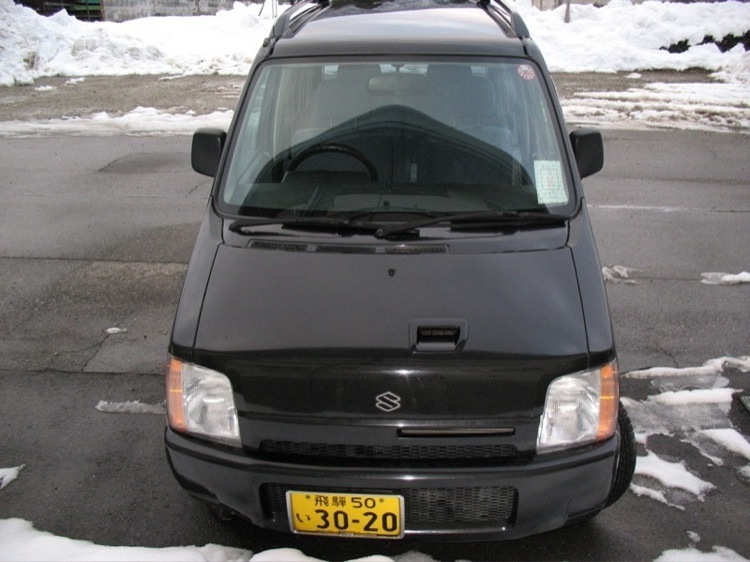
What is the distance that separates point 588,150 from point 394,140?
0.93 m

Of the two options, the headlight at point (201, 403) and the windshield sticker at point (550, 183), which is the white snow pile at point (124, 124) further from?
the headlight at point (201, 403)

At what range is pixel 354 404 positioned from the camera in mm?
2586

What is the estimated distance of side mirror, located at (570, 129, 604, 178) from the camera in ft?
12.1

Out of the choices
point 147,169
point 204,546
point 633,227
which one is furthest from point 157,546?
point 147,169

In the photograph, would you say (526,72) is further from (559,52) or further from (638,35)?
(638,35)

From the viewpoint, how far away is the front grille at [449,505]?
257 centimetres

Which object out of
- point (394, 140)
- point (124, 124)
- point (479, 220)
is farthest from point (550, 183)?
point (124, 124)

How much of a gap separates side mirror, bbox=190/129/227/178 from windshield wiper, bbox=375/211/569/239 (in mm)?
1105

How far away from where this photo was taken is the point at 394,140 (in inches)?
138

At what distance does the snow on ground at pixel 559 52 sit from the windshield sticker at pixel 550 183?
915cm

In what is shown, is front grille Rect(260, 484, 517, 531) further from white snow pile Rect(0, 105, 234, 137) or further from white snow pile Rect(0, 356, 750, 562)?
white snow pile Rect(0, 105, 234, 137)

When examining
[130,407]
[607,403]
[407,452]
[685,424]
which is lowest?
[130,407]

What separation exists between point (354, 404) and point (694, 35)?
60.1 ft

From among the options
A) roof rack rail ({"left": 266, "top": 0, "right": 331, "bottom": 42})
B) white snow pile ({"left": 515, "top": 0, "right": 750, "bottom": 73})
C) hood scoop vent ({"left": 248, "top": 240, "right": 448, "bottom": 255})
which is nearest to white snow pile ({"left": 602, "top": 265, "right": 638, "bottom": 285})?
roof rack rail ({"left": 266, "top": 0, "right": 331, "bottom": 42})
